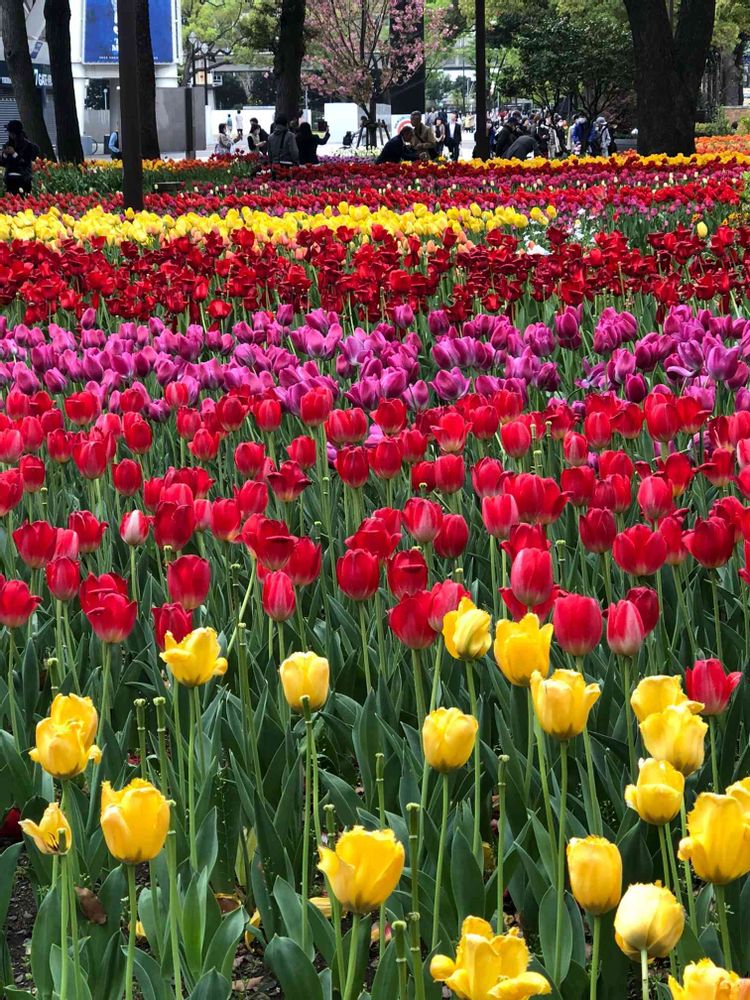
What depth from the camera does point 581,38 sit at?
4559cm

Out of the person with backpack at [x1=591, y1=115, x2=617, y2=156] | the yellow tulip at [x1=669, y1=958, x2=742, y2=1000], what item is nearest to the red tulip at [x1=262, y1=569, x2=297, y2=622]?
the yellow tulip at [x1=669, y1=958, x2=742, y2=1000]

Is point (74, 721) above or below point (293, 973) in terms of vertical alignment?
above

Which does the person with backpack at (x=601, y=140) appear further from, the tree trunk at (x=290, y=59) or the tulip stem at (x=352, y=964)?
the tulip stem at (x=352, y=964)

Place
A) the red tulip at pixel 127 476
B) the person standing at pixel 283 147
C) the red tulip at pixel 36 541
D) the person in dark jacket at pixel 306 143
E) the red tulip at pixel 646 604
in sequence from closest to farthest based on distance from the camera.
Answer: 1. the red tulip at pixel 646 604
2. the red tulip at pixel 36 541
3. the red tulip at pixel 127 476
4. the person standing at pixel 283 147
5. the person in dark jacket at pixel 306 143

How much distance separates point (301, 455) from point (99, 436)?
1.84 feet

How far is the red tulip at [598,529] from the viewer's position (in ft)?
8.19

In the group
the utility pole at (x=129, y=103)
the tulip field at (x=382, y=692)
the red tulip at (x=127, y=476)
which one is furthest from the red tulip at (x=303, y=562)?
the utility pole at (x=129, y=103)

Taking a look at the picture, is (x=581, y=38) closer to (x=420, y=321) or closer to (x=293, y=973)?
(x=420, y=321)

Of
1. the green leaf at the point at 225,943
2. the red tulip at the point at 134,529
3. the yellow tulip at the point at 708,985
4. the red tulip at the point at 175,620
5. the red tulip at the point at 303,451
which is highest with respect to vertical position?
the yellow tulip at the point at 708,985

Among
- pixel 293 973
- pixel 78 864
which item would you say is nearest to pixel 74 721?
pixel 293 973

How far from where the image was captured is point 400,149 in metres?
23.7

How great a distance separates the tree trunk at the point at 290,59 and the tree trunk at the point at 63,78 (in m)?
4.50

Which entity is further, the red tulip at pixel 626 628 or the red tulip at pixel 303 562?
the red tulip at pixel 303 562

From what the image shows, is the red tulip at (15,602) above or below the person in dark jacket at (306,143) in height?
below
